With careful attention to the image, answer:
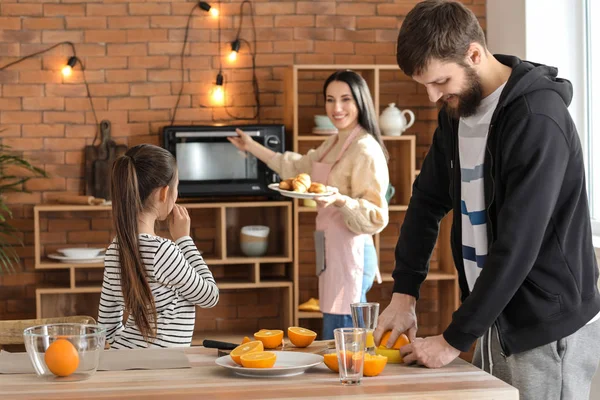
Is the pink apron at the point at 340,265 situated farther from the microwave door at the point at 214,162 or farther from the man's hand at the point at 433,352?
the man's hand at the point at 433,352

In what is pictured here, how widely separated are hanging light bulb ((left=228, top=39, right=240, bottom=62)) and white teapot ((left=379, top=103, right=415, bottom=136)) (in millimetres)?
932

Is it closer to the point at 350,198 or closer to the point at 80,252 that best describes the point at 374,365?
the point at 350,198

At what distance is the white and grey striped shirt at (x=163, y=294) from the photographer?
2379 millimetres

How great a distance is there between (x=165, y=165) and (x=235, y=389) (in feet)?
3.44

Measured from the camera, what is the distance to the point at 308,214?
5.27 metres

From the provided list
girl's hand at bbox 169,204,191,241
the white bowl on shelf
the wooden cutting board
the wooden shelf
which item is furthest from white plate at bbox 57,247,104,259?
the wooden cutting board

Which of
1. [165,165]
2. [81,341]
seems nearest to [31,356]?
[81,341]

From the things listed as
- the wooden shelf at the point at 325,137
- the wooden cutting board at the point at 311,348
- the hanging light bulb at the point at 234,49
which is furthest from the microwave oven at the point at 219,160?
the wooden cutting board at the point at 311,348

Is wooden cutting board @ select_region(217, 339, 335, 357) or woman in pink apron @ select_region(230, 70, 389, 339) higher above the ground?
woman in pink apron @ select_region(230, 70, 389, 339)

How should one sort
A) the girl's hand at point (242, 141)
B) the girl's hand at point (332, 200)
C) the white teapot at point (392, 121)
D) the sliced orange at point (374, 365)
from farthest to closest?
the white teapot at point (392, 121)
the girl's hand at point (242, 141)
the girl's hand at point (332, 200)
the sliced orange at point (374, 365)

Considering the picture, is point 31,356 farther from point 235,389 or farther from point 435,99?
point 435,99

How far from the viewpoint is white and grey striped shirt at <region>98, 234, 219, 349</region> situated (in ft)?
7.80

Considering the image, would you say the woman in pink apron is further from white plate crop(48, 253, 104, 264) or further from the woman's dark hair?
the woman's dark hair

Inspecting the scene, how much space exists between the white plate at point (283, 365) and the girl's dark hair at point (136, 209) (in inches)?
21.5
